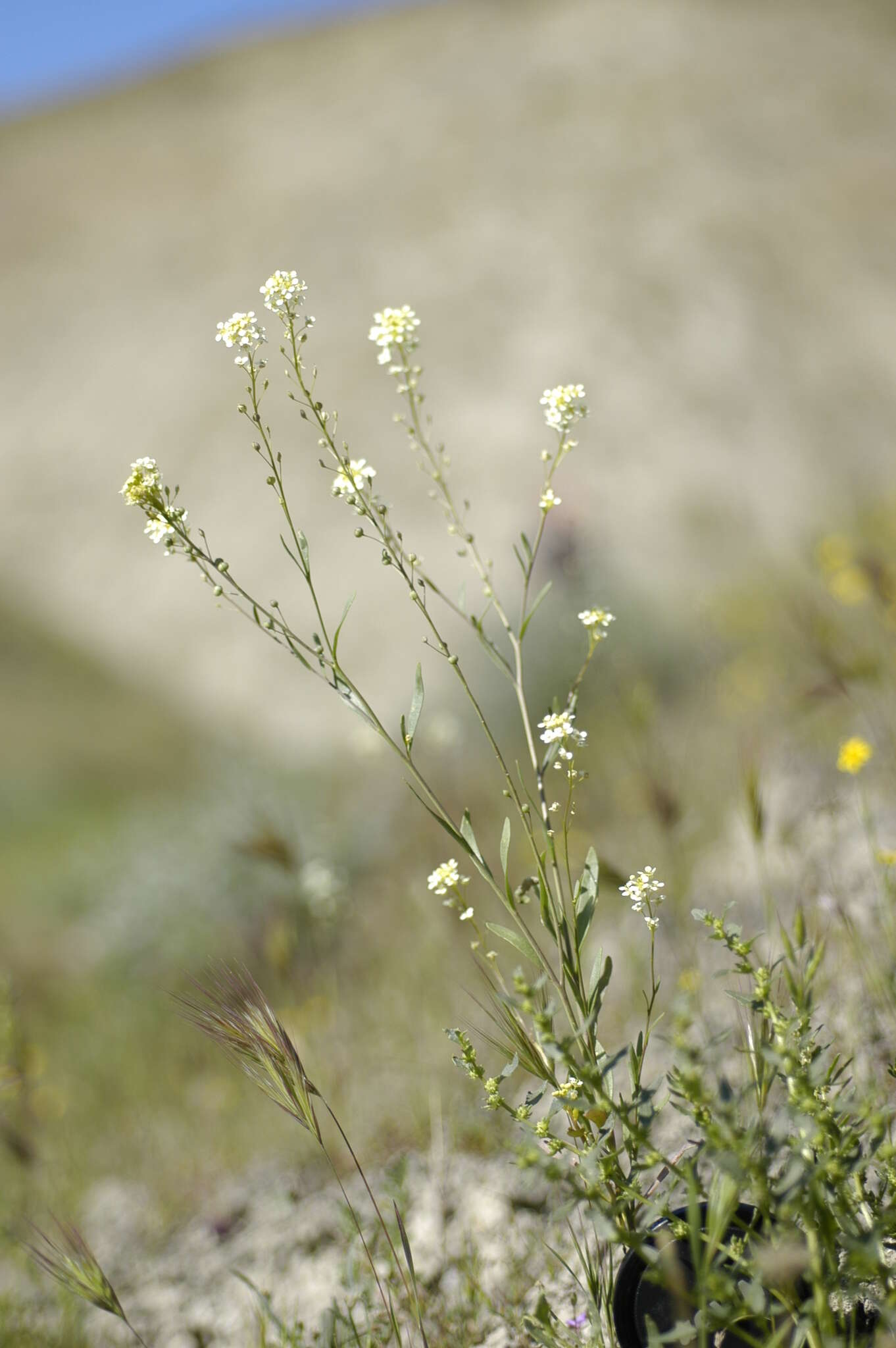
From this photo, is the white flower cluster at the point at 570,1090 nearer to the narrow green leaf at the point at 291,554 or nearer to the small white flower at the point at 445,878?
the small white flower at the point at 445,878

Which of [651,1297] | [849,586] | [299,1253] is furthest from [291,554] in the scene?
[849,586]

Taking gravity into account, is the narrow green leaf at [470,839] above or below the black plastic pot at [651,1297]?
above

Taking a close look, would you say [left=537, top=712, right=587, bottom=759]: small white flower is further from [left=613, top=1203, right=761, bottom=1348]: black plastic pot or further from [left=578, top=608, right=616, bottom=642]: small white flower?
[left=613, top=1203, right=761, bottom=1348]: black plastic pot

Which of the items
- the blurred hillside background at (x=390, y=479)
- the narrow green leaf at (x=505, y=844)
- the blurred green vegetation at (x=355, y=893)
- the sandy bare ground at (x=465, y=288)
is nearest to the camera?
the narrow green leaf at (x=505, y=844)

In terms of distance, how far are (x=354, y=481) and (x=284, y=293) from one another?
0.90 ft

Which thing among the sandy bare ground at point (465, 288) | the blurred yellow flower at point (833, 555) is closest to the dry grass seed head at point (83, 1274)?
the blurred yellow flower at point (833, 555)

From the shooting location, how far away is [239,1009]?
1351 millimetres

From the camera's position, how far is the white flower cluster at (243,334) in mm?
1387

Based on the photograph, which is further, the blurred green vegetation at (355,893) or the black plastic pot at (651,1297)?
the blurred green vegetation at (355,893)

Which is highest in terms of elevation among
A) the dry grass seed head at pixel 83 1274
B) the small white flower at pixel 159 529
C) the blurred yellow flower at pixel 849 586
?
the blurred yellow flower at pixel 849 586

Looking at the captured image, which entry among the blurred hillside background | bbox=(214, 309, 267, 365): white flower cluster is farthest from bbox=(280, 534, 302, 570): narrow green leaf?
the blurred hillside background

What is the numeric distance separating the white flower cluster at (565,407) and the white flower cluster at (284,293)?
366 millimetres

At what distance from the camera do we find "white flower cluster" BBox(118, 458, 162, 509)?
4.49 feet

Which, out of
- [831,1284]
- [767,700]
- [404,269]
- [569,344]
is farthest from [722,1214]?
[404,269]
